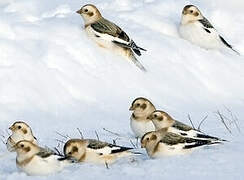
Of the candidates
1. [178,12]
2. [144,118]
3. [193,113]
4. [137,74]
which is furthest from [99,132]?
[178,12]

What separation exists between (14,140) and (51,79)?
2.13m

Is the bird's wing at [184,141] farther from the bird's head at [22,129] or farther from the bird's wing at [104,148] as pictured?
the bird's head at [22,129]

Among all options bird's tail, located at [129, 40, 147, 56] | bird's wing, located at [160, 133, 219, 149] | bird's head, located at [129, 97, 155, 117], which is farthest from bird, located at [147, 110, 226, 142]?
bird's tail, located at [129, 40, 147, 56]

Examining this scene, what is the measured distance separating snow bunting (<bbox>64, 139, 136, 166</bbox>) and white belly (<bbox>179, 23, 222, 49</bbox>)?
16.3ft

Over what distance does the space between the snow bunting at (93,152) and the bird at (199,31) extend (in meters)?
4.98

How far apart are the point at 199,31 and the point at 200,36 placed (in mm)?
67

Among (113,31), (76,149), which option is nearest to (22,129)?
(76,149)

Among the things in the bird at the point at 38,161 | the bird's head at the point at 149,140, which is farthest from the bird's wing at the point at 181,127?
the bird at the point at 38,161

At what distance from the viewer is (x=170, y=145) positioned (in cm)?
638

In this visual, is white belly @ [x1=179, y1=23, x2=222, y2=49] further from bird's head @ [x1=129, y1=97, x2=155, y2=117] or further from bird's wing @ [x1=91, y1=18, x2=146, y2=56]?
bird's head @ [x1=129, y1=97, x2=155, y2=117]

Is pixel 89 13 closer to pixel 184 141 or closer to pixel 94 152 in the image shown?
pixel 94 152

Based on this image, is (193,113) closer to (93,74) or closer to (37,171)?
(93,74)

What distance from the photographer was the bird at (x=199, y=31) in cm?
1129

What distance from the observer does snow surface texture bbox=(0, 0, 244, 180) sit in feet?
29.3
